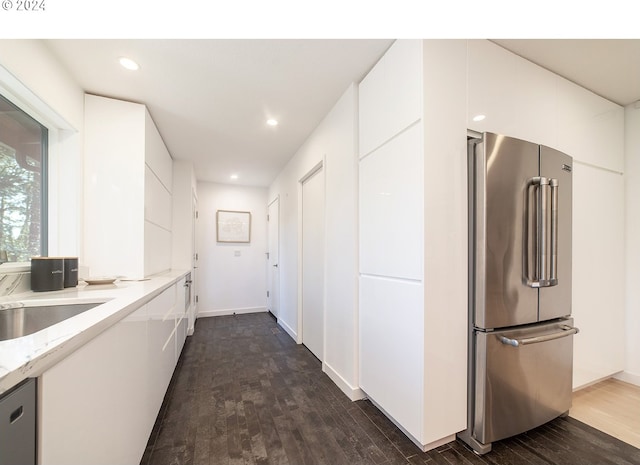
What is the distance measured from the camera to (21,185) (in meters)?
1.61

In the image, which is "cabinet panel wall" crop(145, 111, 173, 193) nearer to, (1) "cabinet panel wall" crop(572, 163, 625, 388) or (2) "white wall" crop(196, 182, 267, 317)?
(2) "white wall" crop(196, 182, 267, 317)

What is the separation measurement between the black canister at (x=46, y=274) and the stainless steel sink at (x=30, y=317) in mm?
365

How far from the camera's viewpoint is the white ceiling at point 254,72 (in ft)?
5.27

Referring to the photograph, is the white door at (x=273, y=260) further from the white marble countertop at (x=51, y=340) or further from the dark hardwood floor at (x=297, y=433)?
the white marble countertop at (x=51, y=340)

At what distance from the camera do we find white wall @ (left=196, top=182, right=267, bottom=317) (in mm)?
4555

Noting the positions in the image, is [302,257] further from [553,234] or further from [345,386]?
[553,234]

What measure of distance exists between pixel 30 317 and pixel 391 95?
2240mm

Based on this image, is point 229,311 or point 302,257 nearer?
point 302,257

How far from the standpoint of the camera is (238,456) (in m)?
1.43

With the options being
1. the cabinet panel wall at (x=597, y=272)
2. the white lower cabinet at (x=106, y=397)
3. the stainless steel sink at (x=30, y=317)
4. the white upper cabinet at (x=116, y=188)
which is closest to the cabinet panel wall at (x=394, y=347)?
the white lower cabinet at (x=106, y=397)

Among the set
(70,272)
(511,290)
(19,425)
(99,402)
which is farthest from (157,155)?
(511,290)

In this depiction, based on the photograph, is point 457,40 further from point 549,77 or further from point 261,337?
point 261,337

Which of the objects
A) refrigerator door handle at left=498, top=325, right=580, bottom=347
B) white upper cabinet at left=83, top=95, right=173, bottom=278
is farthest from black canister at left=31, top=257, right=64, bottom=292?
refrigerator door handle at left=498, top=325, right=580, bottom=347

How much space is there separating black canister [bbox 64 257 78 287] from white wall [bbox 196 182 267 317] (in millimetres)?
2852
